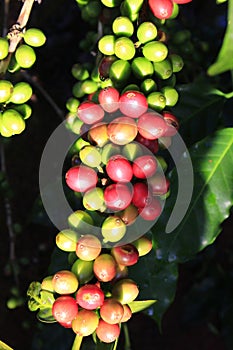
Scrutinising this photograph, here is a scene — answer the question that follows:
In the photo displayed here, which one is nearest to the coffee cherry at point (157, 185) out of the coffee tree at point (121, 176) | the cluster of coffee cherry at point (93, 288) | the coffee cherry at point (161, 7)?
the coffee tree at point (121, 176)

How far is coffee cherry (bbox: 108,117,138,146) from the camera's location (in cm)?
90

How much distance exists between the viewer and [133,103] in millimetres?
905

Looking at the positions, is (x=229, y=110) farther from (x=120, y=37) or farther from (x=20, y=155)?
(x=20, y=155)

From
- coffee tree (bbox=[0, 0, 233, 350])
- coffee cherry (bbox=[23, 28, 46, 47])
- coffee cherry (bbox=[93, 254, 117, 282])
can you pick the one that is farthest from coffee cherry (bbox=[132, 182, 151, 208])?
coffee cherry (bbox=[23, 28, 46, 47])

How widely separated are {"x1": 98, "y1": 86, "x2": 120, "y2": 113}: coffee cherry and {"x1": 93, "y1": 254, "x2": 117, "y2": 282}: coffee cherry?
0.89 ft

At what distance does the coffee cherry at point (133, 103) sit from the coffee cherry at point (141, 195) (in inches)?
5.1

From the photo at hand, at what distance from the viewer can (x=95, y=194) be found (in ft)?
2.99

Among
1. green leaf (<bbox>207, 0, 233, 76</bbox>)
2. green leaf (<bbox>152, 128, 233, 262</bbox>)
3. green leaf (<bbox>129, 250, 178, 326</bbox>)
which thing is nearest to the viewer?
green leaf (<bbox>207, 0, 233, 76</bbox>)

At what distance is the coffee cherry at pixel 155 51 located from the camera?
0.96 meters

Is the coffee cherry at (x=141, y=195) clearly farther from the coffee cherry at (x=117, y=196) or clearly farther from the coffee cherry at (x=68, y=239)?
the coffee cherry at (x=68, y=239)

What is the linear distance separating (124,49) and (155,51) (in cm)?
6

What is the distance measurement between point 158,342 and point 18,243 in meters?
0.94

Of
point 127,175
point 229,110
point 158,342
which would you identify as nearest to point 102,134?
point 127,175

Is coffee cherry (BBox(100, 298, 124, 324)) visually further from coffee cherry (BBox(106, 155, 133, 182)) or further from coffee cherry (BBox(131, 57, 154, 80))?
coffee cherry (BBox(131, 57, 154, 80))
